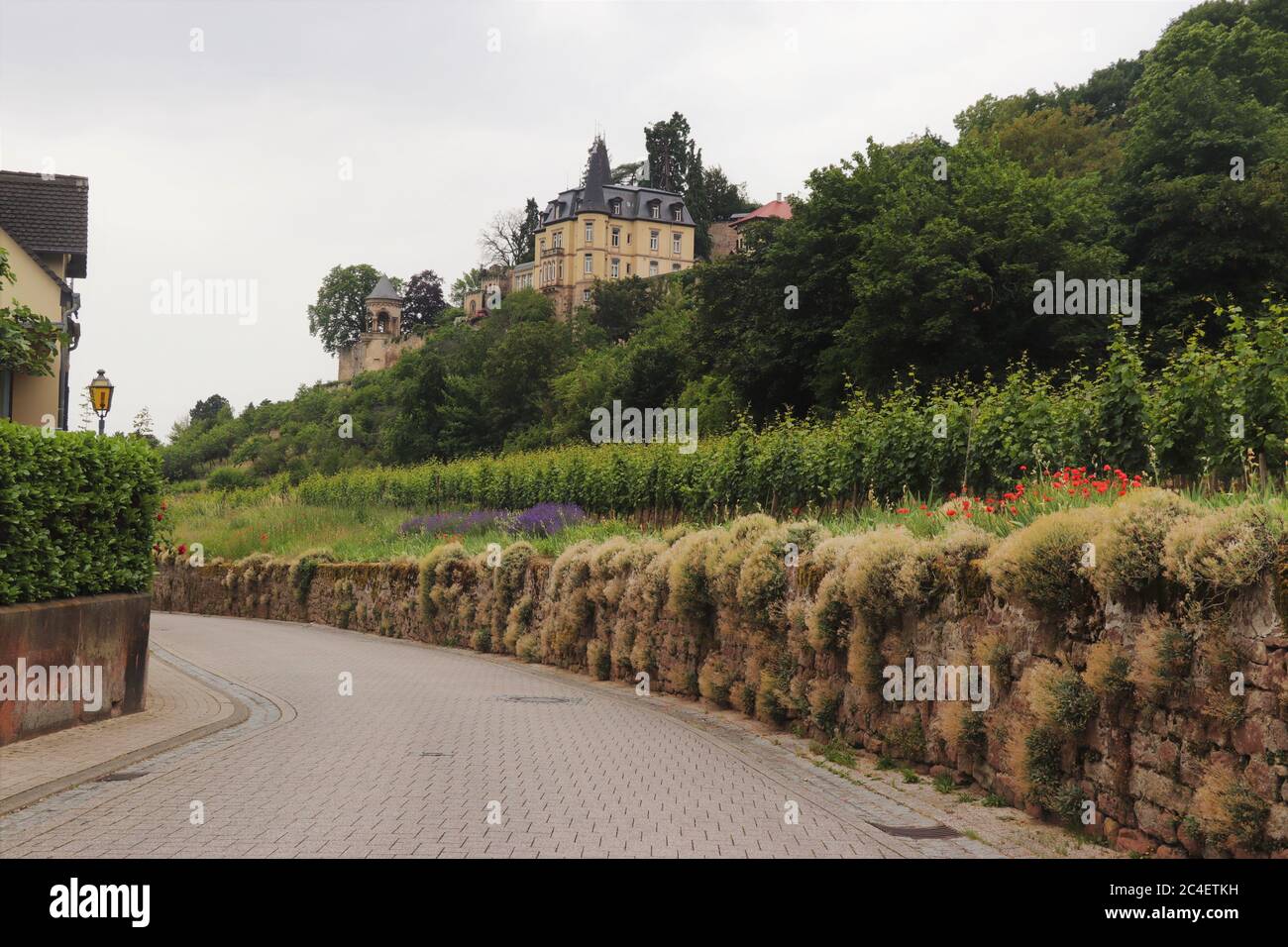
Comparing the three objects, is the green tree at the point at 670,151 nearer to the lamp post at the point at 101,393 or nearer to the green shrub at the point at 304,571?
the green shrub at the point at 304,571

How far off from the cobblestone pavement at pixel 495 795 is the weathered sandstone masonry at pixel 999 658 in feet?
1.50

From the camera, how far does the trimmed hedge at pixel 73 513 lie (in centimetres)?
1122

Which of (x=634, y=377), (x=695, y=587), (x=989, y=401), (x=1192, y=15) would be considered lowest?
(x=695, y=587)

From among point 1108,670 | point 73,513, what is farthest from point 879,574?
point 73,513

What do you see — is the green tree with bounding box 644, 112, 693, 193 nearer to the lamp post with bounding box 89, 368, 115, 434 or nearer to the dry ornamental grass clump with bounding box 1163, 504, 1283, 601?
the lamp post with bounding box 89, 368, 115, 434

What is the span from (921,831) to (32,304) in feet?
80.9

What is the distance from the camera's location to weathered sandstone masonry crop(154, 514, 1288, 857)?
6508 millimetres

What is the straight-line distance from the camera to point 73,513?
40.9 ft

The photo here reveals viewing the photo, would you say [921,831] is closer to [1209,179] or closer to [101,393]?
[101,393]

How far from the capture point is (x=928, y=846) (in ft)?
25.9

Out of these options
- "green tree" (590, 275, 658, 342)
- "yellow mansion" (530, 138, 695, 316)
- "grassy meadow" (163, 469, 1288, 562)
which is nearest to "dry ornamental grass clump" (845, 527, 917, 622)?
"grassy meadow" (163, 469, 1288, 562)

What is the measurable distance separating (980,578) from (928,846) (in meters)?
2.43
